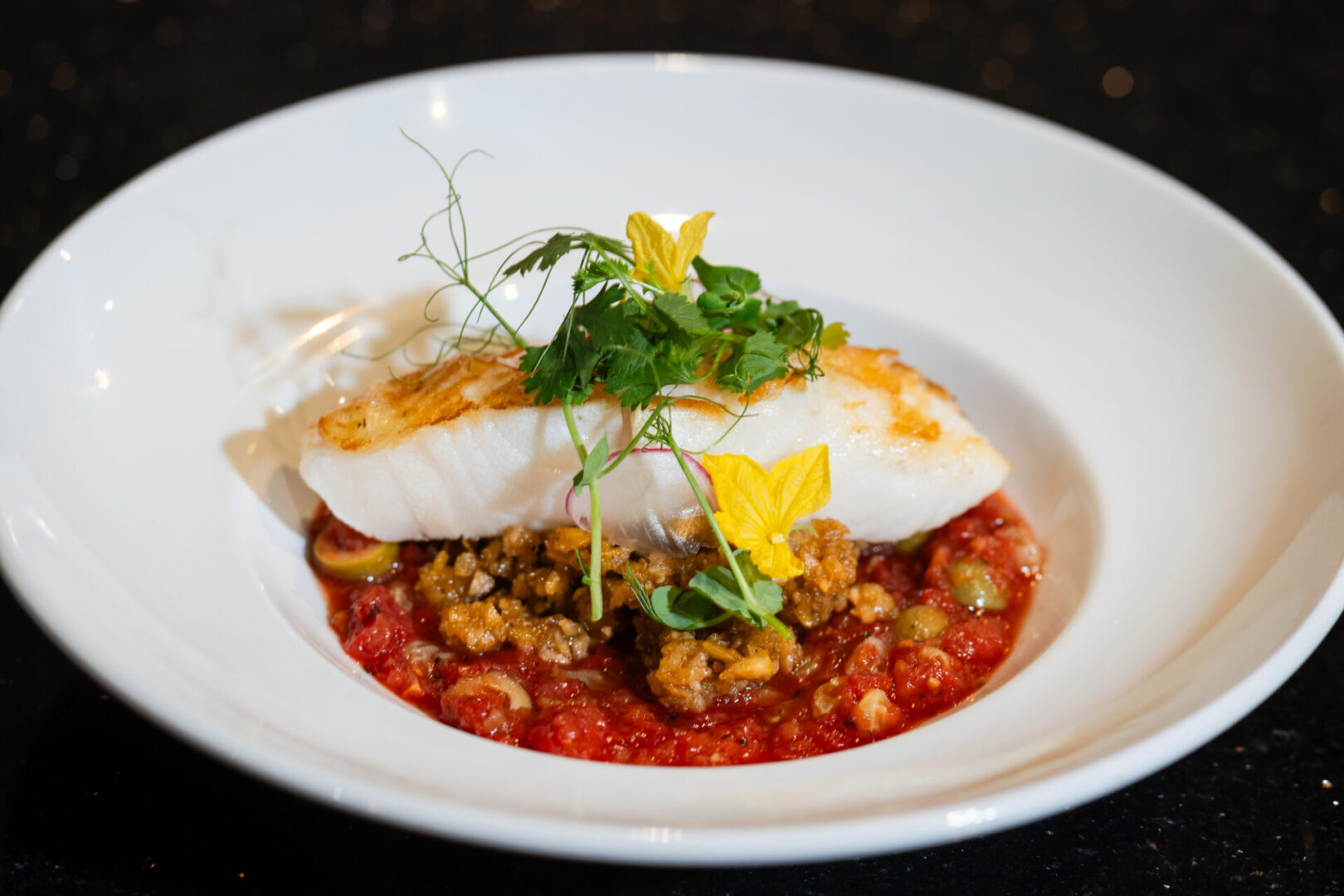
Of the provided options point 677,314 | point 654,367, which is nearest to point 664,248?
point 677,314

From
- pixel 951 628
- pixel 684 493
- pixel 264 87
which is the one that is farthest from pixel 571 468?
pixel 264 87

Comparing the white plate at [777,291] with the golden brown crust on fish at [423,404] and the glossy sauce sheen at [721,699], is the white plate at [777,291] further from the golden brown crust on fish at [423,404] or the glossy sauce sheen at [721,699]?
the golden brown crust on fish at [423,404]

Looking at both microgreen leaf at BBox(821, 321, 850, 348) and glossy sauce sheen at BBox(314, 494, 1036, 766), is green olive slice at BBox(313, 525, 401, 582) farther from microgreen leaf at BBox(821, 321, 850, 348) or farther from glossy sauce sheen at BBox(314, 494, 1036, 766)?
microgreen leaf at BBox(821, 321, 850, 348)

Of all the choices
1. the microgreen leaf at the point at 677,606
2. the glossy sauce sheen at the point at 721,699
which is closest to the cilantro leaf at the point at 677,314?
the microgreen leaf at the point at 677,606

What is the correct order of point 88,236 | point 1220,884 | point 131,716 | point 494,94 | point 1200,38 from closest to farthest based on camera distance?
point 1220,884 → point 131,716 → point 88,236 → point 494,94 → point 1200,38

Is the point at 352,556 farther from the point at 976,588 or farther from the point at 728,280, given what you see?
the point at 976,588

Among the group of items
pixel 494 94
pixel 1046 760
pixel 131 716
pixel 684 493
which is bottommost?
pixel 131 716

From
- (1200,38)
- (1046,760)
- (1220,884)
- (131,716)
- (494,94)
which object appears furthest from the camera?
(1200,38)

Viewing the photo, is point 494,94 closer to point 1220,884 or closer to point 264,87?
point 264,87

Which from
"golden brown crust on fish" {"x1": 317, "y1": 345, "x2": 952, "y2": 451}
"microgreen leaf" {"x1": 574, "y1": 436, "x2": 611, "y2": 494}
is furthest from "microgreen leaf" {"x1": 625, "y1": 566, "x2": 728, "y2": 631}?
"golden brown crust on fish" {"x1": 317, "y1": 345, "x2": 952, "y2": 451}
